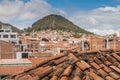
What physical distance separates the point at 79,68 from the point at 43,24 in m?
182

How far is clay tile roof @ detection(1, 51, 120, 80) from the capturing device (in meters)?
5.94

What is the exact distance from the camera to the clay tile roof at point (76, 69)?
19.5 ft

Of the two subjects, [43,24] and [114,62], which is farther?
[43,24]

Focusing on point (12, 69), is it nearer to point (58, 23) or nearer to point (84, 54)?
point (84, 54)

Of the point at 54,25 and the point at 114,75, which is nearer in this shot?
the point at 114,75

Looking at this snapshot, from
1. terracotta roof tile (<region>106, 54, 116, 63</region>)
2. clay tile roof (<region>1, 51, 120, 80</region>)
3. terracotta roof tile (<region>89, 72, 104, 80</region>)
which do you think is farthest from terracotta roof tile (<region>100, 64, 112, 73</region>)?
terracotta roof tile (<region>89, 72, 104, 80</region>)

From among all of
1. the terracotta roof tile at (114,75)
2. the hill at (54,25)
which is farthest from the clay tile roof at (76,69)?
the hill at (54,25)

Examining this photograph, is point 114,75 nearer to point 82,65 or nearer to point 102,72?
point 102,72

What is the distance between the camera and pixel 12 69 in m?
18.4

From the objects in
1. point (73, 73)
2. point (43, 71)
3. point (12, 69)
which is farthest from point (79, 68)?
point (12, 69)

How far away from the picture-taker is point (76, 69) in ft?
20.3

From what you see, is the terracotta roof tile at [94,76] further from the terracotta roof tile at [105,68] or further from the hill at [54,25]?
the hill at [54,25]

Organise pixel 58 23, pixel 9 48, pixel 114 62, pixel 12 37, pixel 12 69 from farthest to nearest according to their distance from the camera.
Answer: pixel 58 23, pixel 12 37, pixel 9 48, pixel 12 69, pixel 114 62

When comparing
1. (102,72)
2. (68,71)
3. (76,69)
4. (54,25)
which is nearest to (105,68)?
(102,72)
